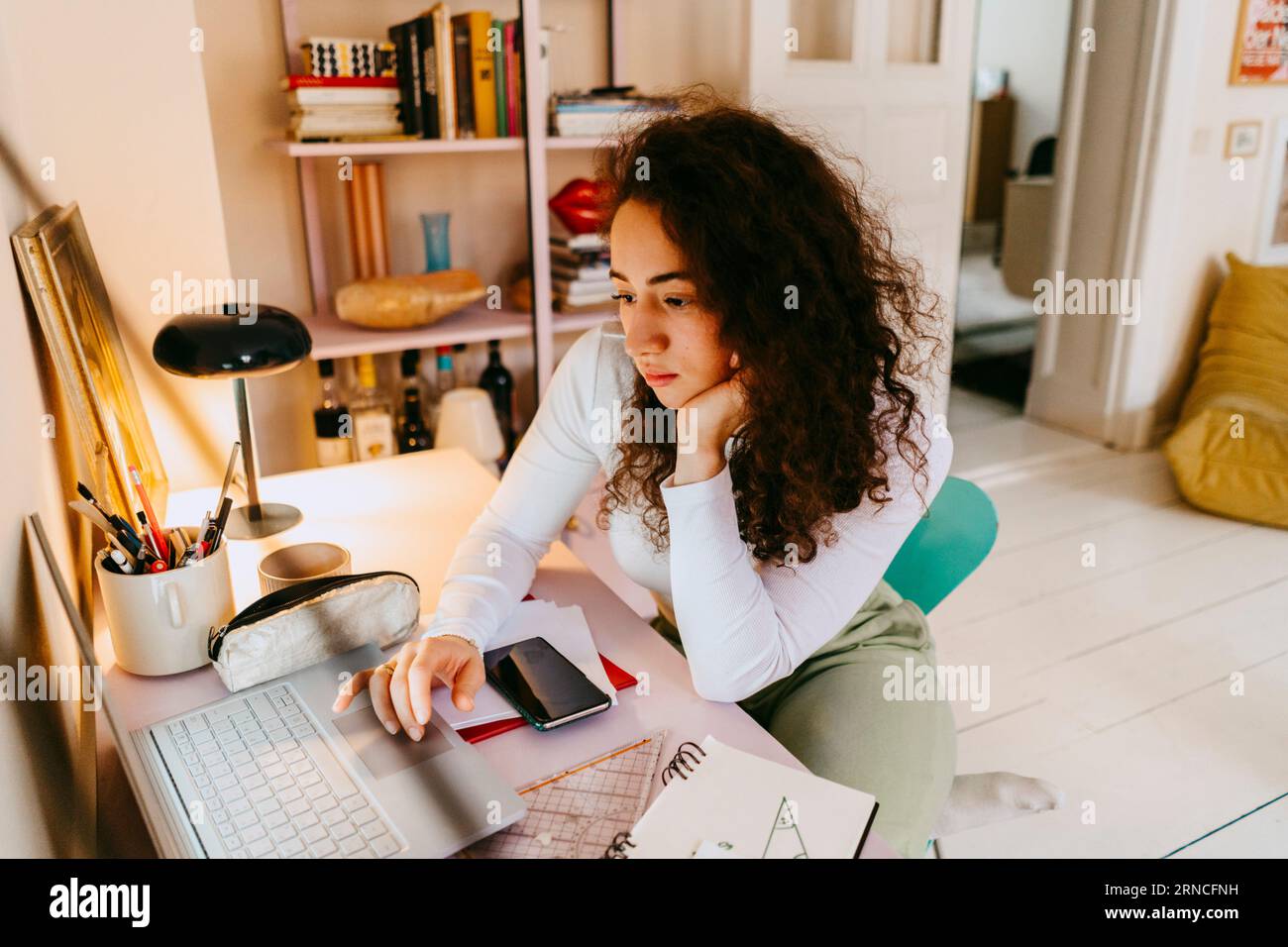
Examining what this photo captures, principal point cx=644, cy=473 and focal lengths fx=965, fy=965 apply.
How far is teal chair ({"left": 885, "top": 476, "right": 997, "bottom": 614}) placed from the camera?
1.40 metres

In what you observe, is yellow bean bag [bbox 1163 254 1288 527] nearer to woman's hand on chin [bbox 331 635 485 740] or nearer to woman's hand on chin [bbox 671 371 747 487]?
woman's hand on chin [bbox 671 371 747 487]

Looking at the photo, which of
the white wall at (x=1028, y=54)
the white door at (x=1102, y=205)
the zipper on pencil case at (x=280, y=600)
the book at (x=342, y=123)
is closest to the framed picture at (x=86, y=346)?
the zipper on pencil case at (x=280, y=600)

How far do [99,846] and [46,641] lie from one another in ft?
0.69

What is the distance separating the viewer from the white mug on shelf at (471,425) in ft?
8.22

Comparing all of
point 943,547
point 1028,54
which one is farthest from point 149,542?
point 1028,54

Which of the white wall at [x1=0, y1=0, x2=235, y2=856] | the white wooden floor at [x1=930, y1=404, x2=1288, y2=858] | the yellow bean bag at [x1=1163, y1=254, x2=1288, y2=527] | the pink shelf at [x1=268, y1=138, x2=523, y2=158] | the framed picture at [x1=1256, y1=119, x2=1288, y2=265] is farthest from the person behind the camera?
the framed picture at [x1=1256, y1=119, x2=1288, y2=265]

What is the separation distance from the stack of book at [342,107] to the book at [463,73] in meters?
0.15

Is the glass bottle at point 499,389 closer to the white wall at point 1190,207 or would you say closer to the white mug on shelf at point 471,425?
the white mug on shelf at point 471,425

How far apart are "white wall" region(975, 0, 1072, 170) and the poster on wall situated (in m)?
3.31

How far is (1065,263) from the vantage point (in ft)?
12.2

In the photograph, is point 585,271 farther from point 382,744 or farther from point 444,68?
point 382,744

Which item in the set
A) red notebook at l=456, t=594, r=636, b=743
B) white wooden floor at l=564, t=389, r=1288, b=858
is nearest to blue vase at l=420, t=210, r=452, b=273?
white wooden floor at l=564, t=389, r=1288, b=858
